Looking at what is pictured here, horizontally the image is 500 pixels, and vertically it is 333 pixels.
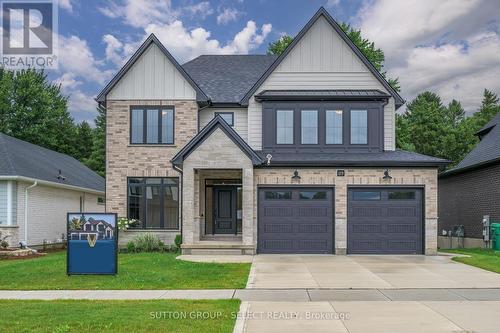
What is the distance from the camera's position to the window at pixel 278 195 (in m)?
18.6

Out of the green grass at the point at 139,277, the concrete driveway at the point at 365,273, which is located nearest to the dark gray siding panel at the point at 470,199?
the concrete driveway at the point at 365,273

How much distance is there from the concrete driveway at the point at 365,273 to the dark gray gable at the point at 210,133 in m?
3.89

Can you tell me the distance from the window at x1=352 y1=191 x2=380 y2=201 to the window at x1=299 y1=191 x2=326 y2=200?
122 cm

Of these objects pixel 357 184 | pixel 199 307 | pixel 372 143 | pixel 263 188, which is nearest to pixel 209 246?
pixel 263 188

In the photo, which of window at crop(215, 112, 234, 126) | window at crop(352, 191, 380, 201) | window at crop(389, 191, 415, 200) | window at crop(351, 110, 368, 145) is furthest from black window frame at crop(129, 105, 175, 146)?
window at crop(389, 191, 415, 200)

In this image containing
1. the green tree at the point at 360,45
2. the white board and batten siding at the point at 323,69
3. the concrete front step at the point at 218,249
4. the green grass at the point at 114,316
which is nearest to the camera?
the green grass at the point at 114,316

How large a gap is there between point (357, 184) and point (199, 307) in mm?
11226

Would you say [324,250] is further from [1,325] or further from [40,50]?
[40,50]

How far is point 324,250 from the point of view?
1848 cm

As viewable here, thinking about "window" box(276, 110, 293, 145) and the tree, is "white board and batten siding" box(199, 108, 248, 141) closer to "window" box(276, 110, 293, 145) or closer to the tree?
"window" box(276, 110, 293, 145)

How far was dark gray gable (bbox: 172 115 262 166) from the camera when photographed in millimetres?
17891

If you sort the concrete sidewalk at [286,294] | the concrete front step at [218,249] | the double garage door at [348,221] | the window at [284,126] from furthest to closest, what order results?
the window at [284,126] → the double garage door at [348,221] → the concrete front step at [218,249] → the concrete sidewalk at [286,294]

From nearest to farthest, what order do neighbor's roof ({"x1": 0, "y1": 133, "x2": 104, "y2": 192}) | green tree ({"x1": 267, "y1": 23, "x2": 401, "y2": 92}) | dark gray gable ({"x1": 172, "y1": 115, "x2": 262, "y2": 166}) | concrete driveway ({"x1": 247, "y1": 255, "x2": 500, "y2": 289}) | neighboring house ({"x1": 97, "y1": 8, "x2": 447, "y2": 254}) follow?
concrete driveway ({"x1": 247, "y1": 255, "x2": 500, "y2": 289}), dark gray gable ({"x1": 172, "y1": 115, "x2": 262, "y2": 166}), neighboring house ({"x1": 97, "y1": 8, "x2": 447, "y2": 254}), neighbor's roof ({"x1": 0, "y1": 133, "x2": 104, "y2": 192}), green tree ({"x1": 267, "y1": 23, "x2": 401, "y2": 92})

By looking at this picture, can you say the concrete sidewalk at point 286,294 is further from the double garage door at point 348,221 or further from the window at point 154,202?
the window at point 154,202
